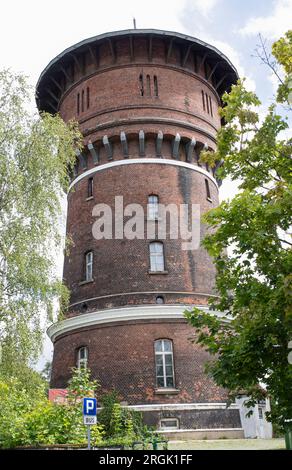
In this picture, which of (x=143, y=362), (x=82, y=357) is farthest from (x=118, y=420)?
(x=82, y=357)

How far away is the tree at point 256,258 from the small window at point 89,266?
11324 millimetres

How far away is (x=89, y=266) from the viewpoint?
21.8m

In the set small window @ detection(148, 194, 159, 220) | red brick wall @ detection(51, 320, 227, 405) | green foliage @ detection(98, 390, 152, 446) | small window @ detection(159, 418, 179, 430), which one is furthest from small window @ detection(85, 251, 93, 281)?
small window @ detection(159, 418, 179, 430)

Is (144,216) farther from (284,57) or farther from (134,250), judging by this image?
(284,57)

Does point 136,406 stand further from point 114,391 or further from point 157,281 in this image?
point 157,281

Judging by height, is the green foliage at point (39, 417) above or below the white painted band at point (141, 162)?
below

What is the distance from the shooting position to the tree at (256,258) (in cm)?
883

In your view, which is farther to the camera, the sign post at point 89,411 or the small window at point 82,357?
the small window at point 82,357

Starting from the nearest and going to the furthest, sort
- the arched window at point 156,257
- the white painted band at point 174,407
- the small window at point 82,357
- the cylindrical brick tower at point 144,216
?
the white painted band at point 174,407 → the cylindrical brick tower at point 144,216 → the small window at point 82,357 → the arched window at point 156,257

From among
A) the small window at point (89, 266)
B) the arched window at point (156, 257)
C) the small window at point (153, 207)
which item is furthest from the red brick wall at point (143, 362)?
the small window at point (153, 207)

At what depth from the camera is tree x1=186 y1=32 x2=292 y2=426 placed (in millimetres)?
8828

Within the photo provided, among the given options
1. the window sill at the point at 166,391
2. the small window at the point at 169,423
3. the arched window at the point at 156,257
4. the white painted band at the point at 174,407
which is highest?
the arched window at the point at 156,257

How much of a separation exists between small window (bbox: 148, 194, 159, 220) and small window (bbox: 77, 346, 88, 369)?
5.84 meters

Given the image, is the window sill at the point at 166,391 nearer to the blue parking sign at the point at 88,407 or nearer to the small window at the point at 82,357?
the small window at the point at 82,357
